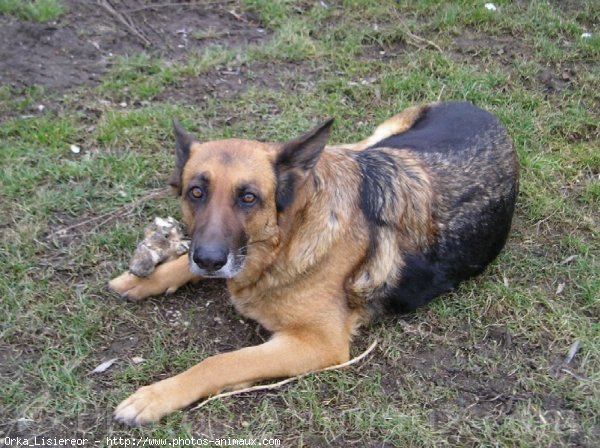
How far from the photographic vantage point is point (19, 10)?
6.95 meters

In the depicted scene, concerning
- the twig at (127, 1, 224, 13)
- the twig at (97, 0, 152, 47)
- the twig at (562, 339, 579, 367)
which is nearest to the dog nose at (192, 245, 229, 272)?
the twig at (562, 339, 579, 367)

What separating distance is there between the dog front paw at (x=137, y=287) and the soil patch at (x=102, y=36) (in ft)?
8.92

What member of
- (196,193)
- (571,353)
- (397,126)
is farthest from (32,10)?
(571,353)

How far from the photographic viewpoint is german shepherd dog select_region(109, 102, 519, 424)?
144 inches

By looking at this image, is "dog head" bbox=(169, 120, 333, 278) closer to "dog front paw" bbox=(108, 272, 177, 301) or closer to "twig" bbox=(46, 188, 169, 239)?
"dog front paw" bbox=(108, 272, 177, 301)

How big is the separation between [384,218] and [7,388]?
2477 millimetres

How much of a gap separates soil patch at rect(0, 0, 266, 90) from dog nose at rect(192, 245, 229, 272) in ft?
11.6

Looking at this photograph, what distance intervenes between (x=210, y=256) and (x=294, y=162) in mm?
742

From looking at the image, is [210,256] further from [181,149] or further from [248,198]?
[181,149]

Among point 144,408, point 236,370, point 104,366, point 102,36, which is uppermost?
point 102,36

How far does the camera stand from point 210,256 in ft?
11.5

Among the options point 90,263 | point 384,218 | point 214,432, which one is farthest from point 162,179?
point 214,432

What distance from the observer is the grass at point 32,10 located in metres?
6.90

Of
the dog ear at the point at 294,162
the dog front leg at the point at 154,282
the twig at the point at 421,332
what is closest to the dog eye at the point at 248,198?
the dog ear at the point at 294,162
